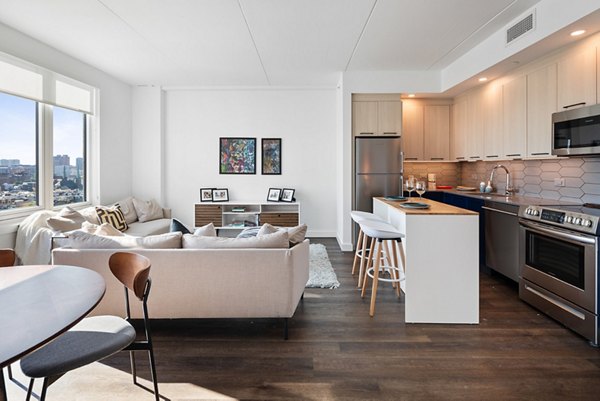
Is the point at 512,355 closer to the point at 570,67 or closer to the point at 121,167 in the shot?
the point at 570,67

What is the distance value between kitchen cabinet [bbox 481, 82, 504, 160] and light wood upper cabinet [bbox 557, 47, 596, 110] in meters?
1.07

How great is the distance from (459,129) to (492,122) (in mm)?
939

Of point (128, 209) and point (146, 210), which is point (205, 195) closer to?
point (146, 210)

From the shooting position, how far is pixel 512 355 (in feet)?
7.83

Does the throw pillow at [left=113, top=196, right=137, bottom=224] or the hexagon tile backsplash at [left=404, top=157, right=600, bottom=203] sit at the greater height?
the hexagon tile backsplash at [left=404, top=157, right=600, bottom=203]

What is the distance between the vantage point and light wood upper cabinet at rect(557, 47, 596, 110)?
10.4ft

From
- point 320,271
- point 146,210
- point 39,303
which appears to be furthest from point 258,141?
point 39,303

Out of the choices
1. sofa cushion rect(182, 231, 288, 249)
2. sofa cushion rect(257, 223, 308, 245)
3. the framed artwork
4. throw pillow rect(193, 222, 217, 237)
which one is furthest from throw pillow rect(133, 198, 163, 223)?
sofa cushion rect(257, 223, 308, 245)

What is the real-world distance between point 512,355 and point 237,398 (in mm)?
1850

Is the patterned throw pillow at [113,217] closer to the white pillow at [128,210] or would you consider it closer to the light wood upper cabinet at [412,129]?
the white pillow at [128,210]

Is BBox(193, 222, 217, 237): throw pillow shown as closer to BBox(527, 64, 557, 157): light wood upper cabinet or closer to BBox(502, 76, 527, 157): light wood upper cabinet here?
BBox(527, 64, 557, 157): light wood upper cabinet

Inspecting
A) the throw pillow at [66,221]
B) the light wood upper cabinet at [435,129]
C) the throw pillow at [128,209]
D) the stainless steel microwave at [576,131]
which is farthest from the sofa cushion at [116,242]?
the light wood upper cabinet at [435,129]

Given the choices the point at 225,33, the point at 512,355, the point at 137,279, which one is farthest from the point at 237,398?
the point at 225,33

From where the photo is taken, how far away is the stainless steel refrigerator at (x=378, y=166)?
5512 mm
